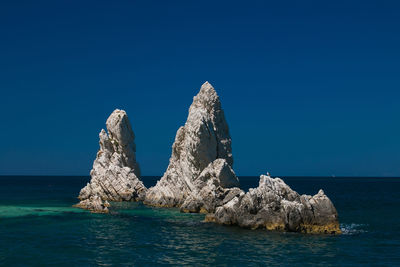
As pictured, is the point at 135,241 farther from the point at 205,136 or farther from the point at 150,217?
the point at 205,136

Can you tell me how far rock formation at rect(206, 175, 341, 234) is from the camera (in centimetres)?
4669

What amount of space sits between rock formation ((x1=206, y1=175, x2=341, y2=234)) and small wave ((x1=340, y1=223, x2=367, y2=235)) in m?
2.09

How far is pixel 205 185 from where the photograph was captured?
7094 centimetres

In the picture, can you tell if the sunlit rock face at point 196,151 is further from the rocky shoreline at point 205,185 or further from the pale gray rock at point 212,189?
the pale gray rock at point 212,189

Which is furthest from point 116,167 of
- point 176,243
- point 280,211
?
point 176,243

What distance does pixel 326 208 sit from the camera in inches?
1853

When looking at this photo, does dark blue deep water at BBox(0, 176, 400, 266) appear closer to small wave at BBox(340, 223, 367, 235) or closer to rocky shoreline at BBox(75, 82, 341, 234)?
small wave at BBox(340, 223, 367, 235)

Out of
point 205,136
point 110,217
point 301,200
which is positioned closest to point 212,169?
point 205,136


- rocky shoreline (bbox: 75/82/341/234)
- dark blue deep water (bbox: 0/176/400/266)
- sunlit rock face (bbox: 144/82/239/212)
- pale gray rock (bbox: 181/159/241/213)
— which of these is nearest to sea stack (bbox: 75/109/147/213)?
rocky shoreline (bbox: 75/82/341/234)

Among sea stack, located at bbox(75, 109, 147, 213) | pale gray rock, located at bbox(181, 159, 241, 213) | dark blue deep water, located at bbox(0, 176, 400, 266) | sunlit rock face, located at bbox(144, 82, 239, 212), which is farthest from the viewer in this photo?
sea stack, located at bbox(75, 109, 147, 213)

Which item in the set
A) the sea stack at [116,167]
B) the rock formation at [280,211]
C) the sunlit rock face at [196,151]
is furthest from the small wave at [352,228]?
the sea stack at [116,167]

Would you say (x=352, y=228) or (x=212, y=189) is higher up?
→ (x=212, y=189)

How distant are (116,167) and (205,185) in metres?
27.6

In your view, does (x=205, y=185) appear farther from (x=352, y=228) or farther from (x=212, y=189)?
(x=352, y=228)
